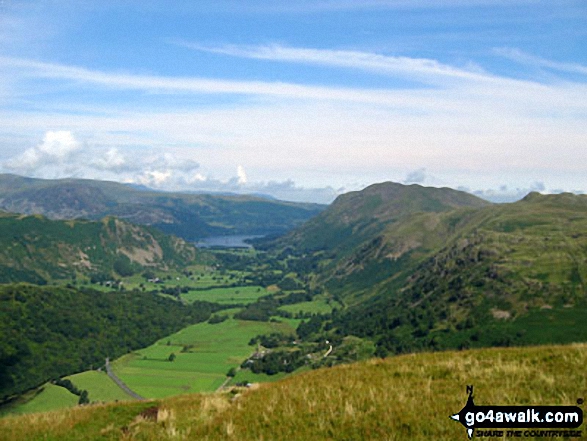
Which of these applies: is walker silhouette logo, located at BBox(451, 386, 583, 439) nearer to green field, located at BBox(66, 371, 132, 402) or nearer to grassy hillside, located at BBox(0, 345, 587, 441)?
grassy hillside, located at BBox(0, 345, 587, 441)

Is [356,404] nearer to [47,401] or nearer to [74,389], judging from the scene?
[47,401]

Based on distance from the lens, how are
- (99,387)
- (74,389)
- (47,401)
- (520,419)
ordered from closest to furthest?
(520,419)
(47,401)
(74,389)
(99,387)

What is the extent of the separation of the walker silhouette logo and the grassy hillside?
1.96ft

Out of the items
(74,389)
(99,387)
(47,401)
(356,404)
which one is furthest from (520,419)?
(99,387)

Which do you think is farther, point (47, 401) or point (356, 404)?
point (47, 401)

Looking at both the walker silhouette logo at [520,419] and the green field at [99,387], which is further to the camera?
the green field at [99,387]

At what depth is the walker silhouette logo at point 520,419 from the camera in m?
11.5

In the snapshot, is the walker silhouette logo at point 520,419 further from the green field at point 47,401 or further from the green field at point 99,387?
the green field at point 99,387

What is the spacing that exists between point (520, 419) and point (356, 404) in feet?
18.0

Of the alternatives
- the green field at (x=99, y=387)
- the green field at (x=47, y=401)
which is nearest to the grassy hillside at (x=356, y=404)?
the green field at (x=47, y=401)

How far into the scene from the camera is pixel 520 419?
12.5 m

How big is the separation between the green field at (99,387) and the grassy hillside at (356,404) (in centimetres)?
16570

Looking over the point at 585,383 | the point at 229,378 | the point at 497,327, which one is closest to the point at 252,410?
the point at 585,383

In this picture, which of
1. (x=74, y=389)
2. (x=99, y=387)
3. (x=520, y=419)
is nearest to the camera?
(x=520, y=419)
